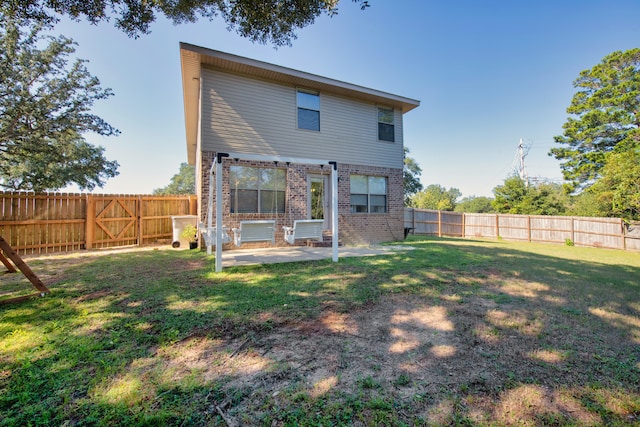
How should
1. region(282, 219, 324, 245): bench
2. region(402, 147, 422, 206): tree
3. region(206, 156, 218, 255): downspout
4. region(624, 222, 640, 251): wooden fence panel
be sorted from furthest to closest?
region(402, 147, 422, 206): tree
region(624, 222, 640, 251): wooden fence panel
region(282, 219, 324, 245): bench
region(206, 156, 218, 255): downspout

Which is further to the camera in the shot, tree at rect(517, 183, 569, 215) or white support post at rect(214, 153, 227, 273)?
tree at rect(517, 183, 569, 215)

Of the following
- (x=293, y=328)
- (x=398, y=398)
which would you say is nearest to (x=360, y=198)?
(x=293, y=328)

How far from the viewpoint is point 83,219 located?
9555mm

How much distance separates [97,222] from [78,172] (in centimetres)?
918

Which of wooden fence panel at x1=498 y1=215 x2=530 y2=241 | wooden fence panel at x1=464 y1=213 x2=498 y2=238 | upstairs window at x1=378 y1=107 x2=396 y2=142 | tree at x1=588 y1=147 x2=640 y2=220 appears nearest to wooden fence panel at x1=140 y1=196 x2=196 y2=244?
upstairs window at x1=378 y1=107 x2=396 y2=142

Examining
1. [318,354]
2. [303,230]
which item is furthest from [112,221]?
[318,354]

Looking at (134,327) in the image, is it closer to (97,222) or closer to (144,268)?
(144,268)

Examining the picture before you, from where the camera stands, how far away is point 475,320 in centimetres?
322

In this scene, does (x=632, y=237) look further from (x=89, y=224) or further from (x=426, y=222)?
(x=89, y=224)

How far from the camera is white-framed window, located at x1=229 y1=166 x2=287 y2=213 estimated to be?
28.0ft

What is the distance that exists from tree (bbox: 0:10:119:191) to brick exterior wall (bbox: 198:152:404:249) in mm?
10096

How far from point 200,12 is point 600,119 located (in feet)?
90.7

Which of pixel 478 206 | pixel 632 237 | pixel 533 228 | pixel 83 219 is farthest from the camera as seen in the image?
pixel 478 206

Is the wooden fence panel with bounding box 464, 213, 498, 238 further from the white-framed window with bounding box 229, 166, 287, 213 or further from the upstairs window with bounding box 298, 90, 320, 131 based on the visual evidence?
the white-framed window with bounding box 229, 166, 287, 213
